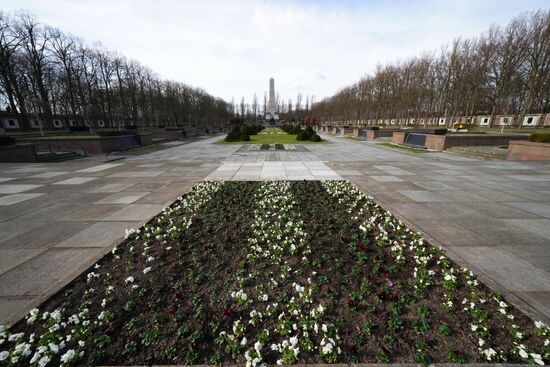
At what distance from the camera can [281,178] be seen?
9602mm

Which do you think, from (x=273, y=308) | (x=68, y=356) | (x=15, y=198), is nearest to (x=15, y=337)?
(x=68, y=356)

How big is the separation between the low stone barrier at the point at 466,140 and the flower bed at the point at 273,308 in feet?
57.1

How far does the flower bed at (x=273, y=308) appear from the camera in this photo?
7.29 feet

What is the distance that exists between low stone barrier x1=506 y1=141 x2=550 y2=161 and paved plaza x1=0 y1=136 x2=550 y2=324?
1.25 metres

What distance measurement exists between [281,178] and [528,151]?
48.6ft

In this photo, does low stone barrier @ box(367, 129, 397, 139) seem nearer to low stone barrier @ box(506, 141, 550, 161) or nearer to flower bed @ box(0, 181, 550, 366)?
low stone barrier @ box(506, 141, 550, 161)

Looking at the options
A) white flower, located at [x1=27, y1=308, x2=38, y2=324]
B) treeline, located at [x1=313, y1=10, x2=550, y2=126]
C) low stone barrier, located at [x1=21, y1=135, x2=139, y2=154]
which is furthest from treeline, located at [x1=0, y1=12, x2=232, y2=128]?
treeline, located at [x1=313, y1=10, x2=550, y2=126]

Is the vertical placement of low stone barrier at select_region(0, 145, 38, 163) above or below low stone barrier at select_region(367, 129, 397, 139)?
below

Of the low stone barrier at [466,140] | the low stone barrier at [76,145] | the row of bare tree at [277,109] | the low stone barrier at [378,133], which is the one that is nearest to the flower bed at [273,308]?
the low stone barrier at [76,145]

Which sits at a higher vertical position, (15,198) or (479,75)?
(479,75)

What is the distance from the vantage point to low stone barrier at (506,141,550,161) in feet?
42.4

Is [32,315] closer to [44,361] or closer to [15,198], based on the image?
[44,361]

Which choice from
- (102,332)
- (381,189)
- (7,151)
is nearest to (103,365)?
(102,332)

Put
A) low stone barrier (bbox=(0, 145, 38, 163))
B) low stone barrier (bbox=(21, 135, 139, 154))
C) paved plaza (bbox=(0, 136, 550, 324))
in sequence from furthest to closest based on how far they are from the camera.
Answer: low stone barrier (bbox=(21, 135, 139, 154))
low stone barrier (bbox=(0, 145, 38, 163))
paved plaza (bbox=(0, 136, 550, 324))
